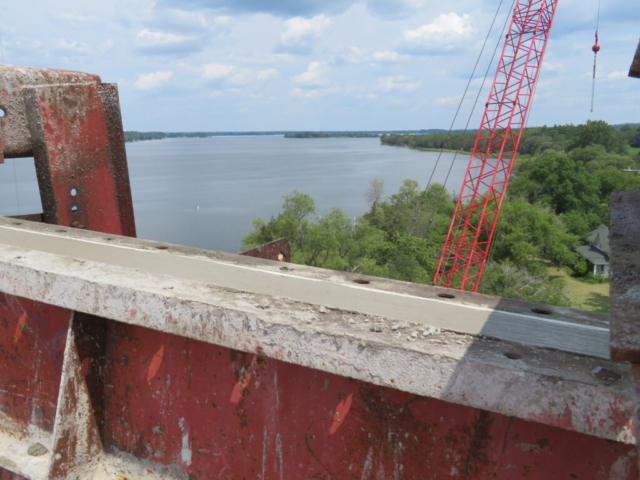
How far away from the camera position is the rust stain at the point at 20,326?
2814mm

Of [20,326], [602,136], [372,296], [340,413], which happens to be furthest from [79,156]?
[602,136]

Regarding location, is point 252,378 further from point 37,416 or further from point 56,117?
point 56,117

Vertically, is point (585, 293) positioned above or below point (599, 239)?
below

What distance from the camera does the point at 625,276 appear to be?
1237 millimetres

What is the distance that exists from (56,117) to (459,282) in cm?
3196

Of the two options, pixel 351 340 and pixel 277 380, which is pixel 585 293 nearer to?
pixel 277 380

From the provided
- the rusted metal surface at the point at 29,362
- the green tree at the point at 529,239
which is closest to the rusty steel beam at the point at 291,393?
the rusted metal surface at the point at 29,362

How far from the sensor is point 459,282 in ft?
114

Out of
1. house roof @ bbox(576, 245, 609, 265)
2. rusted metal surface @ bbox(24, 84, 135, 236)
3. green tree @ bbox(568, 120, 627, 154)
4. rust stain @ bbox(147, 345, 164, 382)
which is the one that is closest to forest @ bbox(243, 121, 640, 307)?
house roof @ bbox(576, 245, 609, 265)

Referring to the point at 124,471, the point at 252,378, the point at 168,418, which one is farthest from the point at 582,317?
the point at 124,471

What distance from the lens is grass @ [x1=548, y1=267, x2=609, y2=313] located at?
3503 cm

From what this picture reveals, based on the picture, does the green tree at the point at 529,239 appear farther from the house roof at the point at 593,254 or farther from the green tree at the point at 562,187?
the green tree at the point at 562,187

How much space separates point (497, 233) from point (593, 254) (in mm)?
8224

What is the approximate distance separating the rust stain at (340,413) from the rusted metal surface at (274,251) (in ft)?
6.60
